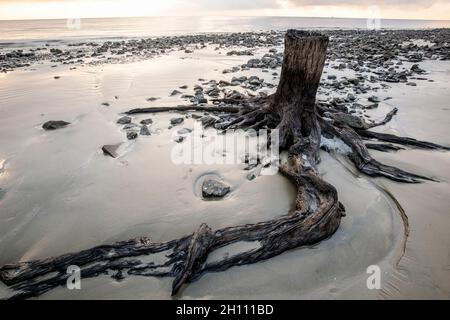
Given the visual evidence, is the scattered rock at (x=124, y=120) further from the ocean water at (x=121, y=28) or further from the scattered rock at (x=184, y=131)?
the ocean water at (x=121, y=28)

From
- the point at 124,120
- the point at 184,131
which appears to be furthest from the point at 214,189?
the point at 124,120

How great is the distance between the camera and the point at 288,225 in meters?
3.19

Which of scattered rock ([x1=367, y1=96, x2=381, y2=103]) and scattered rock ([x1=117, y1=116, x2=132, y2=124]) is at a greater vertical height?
scattered rock ([x1=367, y1=96, x2=381, y2=103])

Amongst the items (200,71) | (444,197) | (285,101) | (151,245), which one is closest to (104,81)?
(200,71)

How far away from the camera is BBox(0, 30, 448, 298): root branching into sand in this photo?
9.37ft

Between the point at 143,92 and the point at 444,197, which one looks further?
the point at 143,92

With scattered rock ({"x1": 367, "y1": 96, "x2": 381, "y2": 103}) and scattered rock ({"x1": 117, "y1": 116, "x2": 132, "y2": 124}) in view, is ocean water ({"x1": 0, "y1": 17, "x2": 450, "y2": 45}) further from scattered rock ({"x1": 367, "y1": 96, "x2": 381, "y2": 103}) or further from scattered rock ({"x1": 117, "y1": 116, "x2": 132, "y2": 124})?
scattered rock ({"x1": 367, "y1": 96, "x2": 381, "y2": 103})

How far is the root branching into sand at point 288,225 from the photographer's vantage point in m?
2.86

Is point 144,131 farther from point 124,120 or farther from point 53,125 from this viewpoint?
point 53,125

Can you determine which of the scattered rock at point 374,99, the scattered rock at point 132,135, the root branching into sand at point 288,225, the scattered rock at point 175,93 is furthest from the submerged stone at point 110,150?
the scattered rock at point 374,99

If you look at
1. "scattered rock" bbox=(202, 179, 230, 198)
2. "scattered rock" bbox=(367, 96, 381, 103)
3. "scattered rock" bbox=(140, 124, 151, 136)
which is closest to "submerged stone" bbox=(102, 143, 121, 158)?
"scattered rock" bbox=(140, 124, 151, 136)

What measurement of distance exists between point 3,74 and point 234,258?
1380 centimetres

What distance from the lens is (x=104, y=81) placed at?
10766mm

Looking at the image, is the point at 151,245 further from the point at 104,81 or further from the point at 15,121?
the point at 104,81
